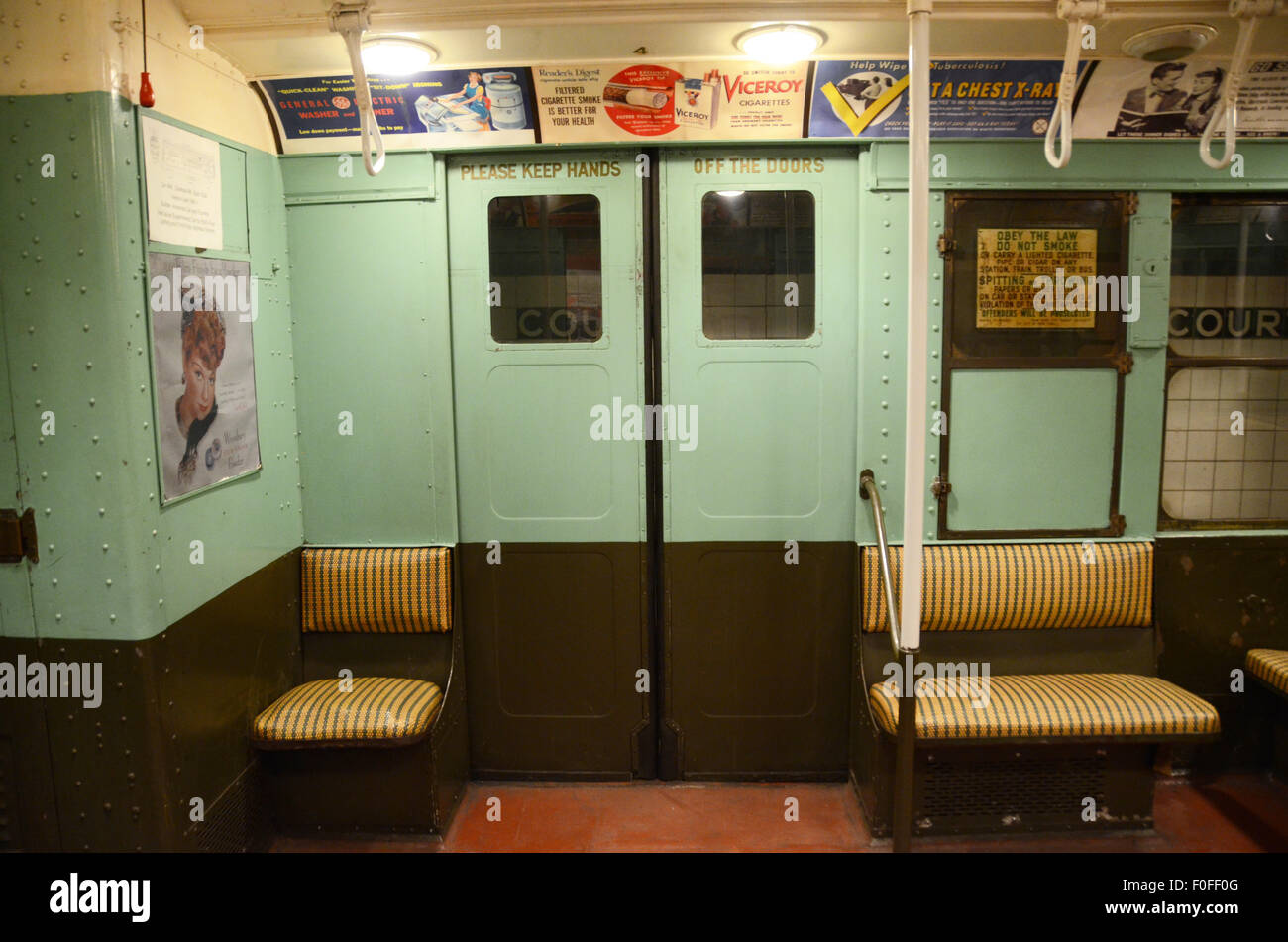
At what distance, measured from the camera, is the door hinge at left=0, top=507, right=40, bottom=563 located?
2844mm

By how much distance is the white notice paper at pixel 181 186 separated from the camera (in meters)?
2.90

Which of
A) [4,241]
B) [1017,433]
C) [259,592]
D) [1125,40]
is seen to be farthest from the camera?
[1017,433]

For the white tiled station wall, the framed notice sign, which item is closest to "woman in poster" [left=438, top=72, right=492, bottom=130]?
the framed notice sign

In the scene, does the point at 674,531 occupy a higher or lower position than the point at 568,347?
lower

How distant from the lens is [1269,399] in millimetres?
4023

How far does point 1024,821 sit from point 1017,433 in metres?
1.65

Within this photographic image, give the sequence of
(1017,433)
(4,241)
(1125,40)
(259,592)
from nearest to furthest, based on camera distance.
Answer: (4,241), (1125,40), (259,592), (1017,433)

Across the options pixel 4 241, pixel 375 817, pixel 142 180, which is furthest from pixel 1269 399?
pixel 4 241

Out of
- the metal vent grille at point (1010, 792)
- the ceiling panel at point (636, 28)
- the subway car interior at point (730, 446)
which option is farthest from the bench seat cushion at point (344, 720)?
the ceiling panel at point (636, 28)

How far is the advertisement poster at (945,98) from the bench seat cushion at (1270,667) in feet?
8.26

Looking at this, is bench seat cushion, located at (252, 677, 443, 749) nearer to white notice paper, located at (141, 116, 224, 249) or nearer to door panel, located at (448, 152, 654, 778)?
door panel, located at (448, 152, 654, 778)

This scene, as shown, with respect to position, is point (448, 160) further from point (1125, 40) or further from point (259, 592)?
point (1125, 40)

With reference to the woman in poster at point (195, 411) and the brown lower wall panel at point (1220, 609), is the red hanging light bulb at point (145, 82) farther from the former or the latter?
the brown lower wall panel at point (1220, 609)

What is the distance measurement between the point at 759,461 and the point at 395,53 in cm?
221
